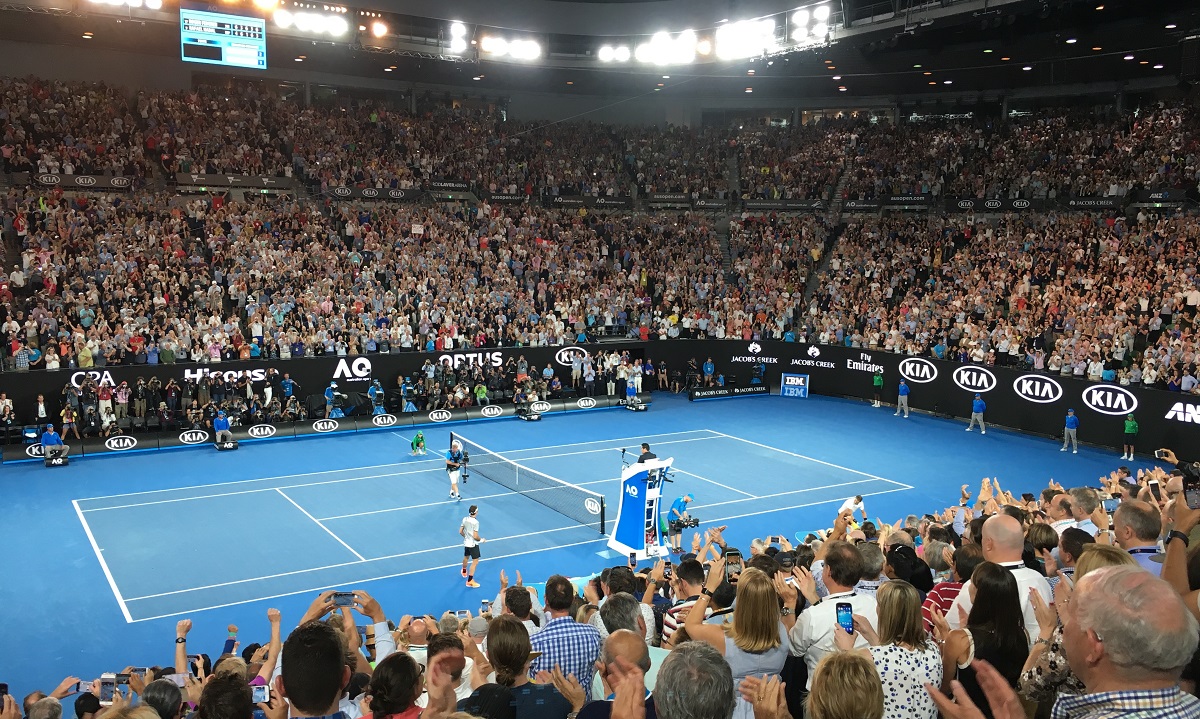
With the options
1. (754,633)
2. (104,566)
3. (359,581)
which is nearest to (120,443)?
(104,566)

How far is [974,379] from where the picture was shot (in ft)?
118

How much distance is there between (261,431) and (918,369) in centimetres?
2533

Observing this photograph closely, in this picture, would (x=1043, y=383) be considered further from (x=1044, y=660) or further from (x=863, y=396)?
(x=1044, y=660)

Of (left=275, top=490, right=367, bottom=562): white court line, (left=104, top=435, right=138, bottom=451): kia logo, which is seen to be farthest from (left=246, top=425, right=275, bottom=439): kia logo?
(left=275, top=490, right=367, bottom=562): white court line

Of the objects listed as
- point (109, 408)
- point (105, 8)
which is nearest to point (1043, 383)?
point (109, 408)

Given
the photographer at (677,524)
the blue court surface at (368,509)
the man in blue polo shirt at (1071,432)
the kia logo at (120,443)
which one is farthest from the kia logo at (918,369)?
the kia logo at (120,443)

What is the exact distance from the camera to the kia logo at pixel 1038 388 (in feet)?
109

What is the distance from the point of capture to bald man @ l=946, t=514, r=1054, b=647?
6.77m

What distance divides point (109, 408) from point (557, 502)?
1591 cm

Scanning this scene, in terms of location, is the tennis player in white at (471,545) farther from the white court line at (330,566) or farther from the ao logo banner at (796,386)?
the ao logo banner at (796,386)

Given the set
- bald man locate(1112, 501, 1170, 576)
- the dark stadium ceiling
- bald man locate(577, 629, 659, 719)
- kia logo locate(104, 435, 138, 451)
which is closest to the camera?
bald man locate(577, 629, 659, 719)

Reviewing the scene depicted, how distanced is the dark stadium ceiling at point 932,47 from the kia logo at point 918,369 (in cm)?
1297

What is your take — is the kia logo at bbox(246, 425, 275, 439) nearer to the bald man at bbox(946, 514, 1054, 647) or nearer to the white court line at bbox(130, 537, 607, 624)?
the white court line at bbox(130, 537, 607, 624)

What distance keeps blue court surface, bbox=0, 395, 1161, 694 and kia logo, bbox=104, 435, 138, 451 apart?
0.98 m
